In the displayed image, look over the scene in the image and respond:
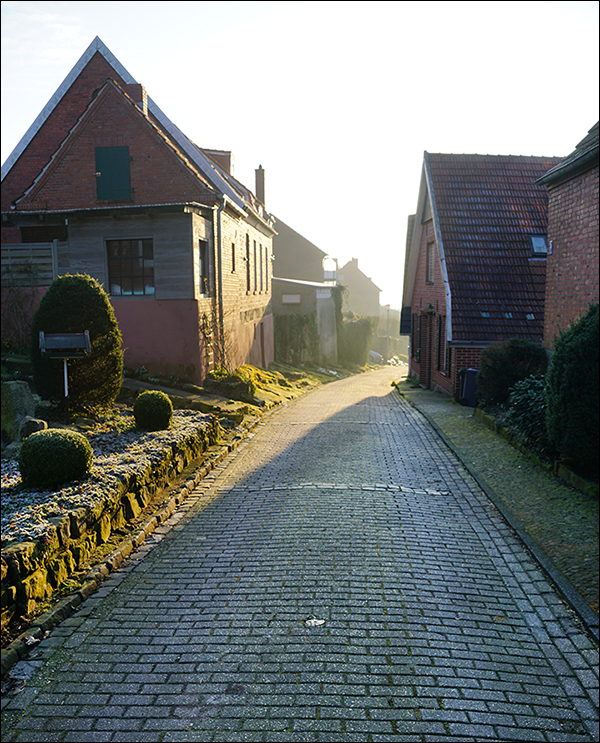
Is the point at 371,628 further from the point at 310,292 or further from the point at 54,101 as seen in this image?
the point at 310,292

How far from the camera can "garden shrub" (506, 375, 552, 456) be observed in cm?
1009

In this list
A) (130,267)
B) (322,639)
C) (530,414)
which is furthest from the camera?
(130,267)

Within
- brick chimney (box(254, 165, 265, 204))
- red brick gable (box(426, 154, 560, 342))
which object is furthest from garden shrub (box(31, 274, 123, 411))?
brick chimney (box(254, 165, 265, 204))

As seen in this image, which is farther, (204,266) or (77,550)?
(204,266)

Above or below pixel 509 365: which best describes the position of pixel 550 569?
below

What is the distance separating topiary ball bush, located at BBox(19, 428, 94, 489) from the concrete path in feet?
4.59

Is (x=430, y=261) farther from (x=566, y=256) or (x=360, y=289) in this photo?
(x=360, y=289)

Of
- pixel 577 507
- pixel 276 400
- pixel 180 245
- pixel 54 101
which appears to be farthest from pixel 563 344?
pixel 54 101

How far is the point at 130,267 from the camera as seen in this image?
1627cm

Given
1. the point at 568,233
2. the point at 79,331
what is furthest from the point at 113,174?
the point at 568,233

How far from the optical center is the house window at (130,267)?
16.2 metres

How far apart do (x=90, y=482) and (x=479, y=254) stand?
14.7 metres

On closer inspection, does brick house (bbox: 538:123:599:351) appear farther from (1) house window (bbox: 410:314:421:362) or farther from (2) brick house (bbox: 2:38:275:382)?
(1) house window (bbox: 410:314:421:362)

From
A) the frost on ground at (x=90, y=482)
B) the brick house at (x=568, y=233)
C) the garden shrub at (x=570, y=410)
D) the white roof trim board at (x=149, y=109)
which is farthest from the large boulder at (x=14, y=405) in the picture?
the white roof trim board at (x=149, y=109)
